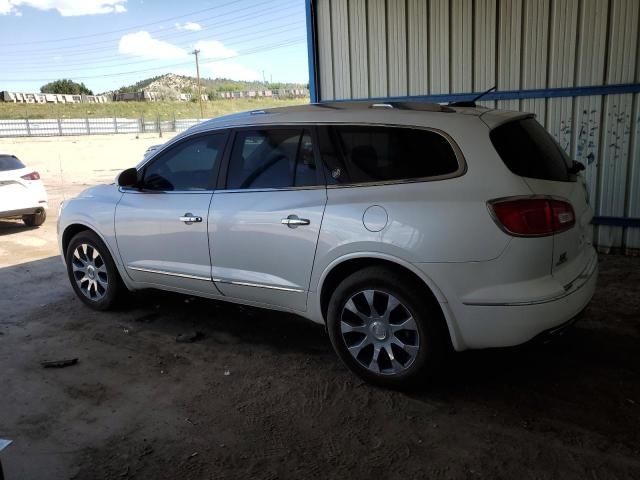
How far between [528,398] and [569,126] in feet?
15.3

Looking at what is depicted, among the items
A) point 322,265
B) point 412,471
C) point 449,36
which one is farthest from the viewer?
point 449,36

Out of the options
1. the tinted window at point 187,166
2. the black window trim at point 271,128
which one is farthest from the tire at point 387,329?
the tinted window at point 187,166

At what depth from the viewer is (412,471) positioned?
281cm

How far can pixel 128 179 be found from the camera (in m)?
4.88

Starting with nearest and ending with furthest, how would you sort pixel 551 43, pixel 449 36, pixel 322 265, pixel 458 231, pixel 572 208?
pixel 458 231, pixel 572 208, pixel 322 265, pixel 551 43, pixel 449 36

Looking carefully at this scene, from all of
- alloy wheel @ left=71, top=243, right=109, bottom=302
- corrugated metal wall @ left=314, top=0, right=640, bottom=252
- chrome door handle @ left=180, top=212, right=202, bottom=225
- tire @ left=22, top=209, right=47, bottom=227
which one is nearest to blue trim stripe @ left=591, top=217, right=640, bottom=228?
corrugated metal wall @ left=314, top=0, right=640, bottom=252

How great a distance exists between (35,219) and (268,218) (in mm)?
8235

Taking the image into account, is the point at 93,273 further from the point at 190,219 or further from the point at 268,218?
the point at 268,218

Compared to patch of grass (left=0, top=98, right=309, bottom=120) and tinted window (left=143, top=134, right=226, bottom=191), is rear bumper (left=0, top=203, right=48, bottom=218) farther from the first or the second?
patch of grass (left=0, top=98, right=309, bottom=120)

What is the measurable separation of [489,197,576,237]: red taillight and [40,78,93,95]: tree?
108m

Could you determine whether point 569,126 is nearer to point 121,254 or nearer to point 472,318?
point 472,318

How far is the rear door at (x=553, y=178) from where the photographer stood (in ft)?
10.6

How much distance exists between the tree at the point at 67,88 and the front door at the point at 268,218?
10647 centimetres

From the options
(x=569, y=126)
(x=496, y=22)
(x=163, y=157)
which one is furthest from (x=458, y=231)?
(x=496, y=22)
